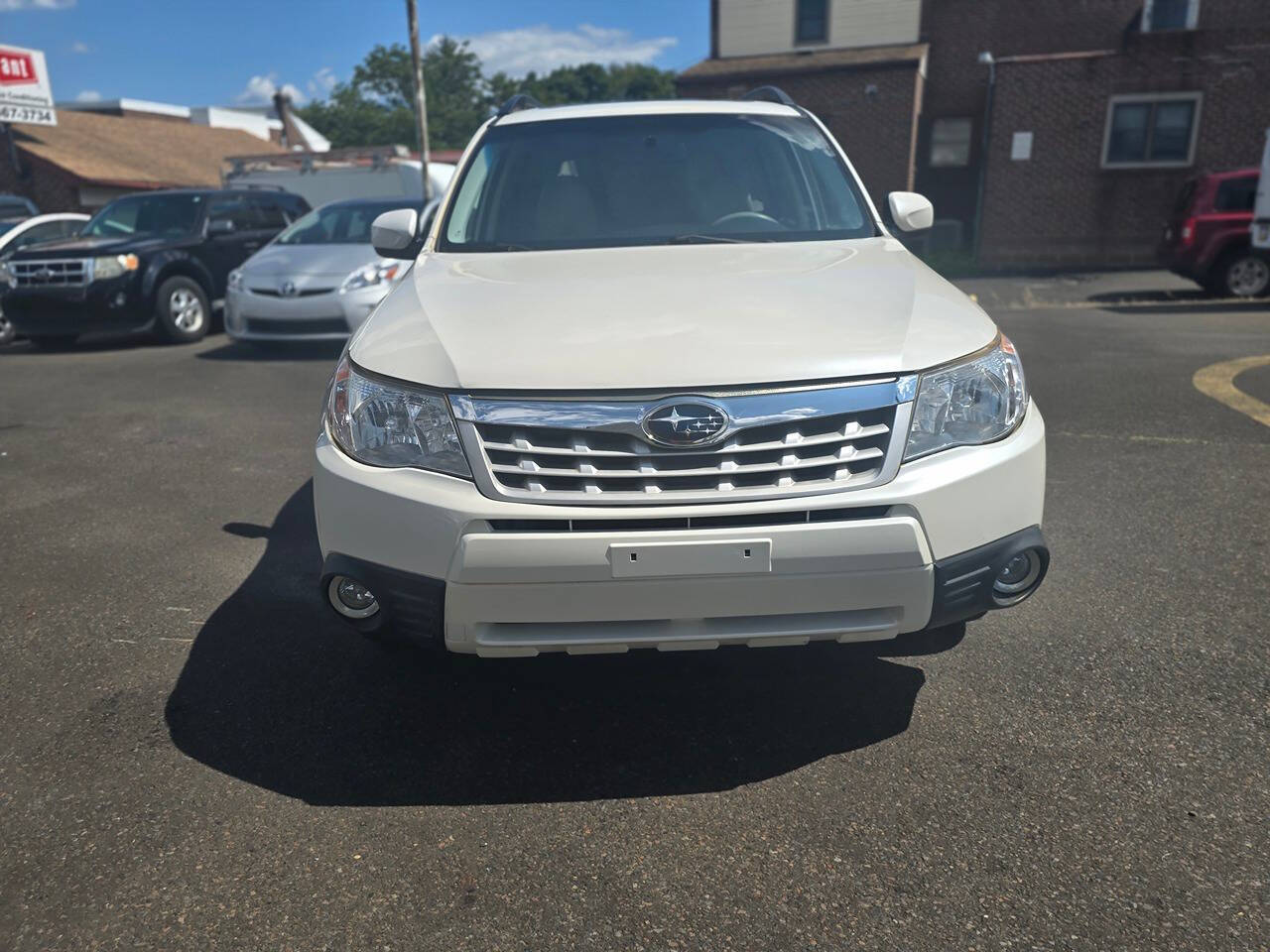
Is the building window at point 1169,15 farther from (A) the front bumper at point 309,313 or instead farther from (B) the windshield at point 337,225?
(A) the front bumper at point 309,313

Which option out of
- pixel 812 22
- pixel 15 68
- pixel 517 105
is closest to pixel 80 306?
pixel 517 105

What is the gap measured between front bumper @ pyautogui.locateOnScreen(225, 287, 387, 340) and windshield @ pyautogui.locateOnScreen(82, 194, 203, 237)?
2.80 meters

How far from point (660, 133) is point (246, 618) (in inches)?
97.8

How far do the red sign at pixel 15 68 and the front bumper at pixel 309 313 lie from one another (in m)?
26.6

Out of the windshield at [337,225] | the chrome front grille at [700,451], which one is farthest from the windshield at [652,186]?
the windshield at [337,225]

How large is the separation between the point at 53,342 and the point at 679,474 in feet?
39.1

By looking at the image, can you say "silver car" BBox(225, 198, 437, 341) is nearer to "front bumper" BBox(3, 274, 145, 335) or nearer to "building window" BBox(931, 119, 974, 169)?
"front bumper" BBox(3, 274, 145, 335)

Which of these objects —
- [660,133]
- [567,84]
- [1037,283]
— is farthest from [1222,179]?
[567,84]

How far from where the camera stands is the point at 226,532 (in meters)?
4.50

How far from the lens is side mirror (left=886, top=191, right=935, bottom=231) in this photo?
3764mm

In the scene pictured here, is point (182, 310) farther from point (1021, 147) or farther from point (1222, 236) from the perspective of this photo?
point (1021, 147)

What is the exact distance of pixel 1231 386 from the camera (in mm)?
7215

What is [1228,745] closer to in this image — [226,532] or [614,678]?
[614,678]

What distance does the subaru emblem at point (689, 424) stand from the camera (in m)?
2.27
